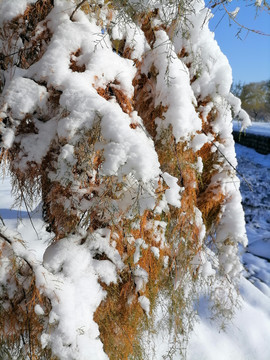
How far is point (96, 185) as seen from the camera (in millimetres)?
1617

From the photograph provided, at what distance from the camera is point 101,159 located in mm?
1587

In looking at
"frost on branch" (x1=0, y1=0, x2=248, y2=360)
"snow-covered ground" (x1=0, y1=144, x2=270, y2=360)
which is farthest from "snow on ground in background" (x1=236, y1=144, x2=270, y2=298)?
"frost on branch" (x1=0, y1=0, x2=248, y2=360)

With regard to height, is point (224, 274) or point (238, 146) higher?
point (224, 274)

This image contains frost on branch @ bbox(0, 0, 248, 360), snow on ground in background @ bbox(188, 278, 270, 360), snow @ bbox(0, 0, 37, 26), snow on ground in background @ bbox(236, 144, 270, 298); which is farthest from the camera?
snow on ground in background @ bbox(236, 144, 270, 298)

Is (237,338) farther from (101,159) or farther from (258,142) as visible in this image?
(258,142)

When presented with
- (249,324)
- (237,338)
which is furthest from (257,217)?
(237,338)

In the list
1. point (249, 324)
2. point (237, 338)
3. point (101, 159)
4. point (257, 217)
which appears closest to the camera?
point (101, 159)

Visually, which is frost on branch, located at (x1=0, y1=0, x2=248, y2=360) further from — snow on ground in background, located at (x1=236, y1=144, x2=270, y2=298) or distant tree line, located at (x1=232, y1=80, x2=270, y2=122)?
distant tree line, located at (x1=232, y1=80, x2=270, y2=122)

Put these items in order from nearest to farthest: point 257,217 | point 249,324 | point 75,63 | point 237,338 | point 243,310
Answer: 1. point 75,63
2. point 237,338
3. point 249,324
4. point 243,310
5. point 257,217

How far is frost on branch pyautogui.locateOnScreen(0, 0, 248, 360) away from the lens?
1.50m

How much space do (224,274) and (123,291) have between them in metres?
1.02

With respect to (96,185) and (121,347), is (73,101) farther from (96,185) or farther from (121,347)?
(121,347)

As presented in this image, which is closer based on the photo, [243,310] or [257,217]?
[243,310]

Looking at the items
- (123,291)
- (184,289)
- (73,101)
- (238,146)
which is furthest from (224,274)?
(238,146)
